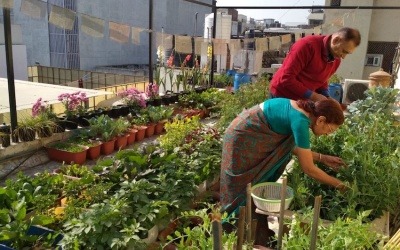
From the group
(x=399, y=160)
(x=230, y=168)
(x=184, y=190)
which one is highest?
(x=399, y=160)

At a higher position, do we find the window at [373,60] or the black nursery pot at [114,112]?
the window at [373,60]

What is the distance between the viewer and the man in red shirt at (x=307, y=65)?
2.66m

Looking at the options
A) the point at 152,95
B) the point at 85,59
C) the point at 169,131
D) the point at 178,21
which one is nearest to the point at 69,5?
the point at 85,59

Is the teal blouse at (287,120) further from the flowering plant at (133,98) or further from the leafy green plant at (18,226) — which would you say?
the flowering plant at (133,98)

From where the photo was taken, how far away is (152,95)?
6.50m

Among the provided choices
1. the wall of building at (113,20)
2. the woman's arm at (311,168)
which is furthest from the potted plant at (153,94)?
the wall of building at (113,20)

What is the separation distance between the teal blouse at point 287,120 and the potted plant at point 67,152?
2.79m

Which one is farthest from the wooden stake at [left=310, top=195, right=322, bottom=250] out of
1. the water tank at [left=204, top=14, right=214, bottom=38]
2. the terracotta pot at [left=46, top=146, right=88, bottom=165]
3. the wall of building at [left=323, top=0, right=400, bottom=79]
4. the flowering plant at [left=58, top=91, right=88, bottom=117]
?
the wall of building at [left=323, top=0, right=400, bottom=79]

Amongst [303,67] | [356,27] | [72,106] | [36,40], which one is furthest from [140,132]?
[36,40]

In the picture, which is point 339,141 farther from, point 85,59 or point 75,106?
point 85,59

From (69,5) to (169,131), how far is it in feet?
64.5

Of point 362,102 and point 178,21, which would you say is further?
point 178,21

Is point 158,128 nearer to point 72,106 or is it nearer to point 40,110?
point 72,106

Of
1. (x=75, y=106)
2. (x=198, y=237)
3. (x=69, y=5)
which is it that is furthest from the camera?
(x=69, y=5)
